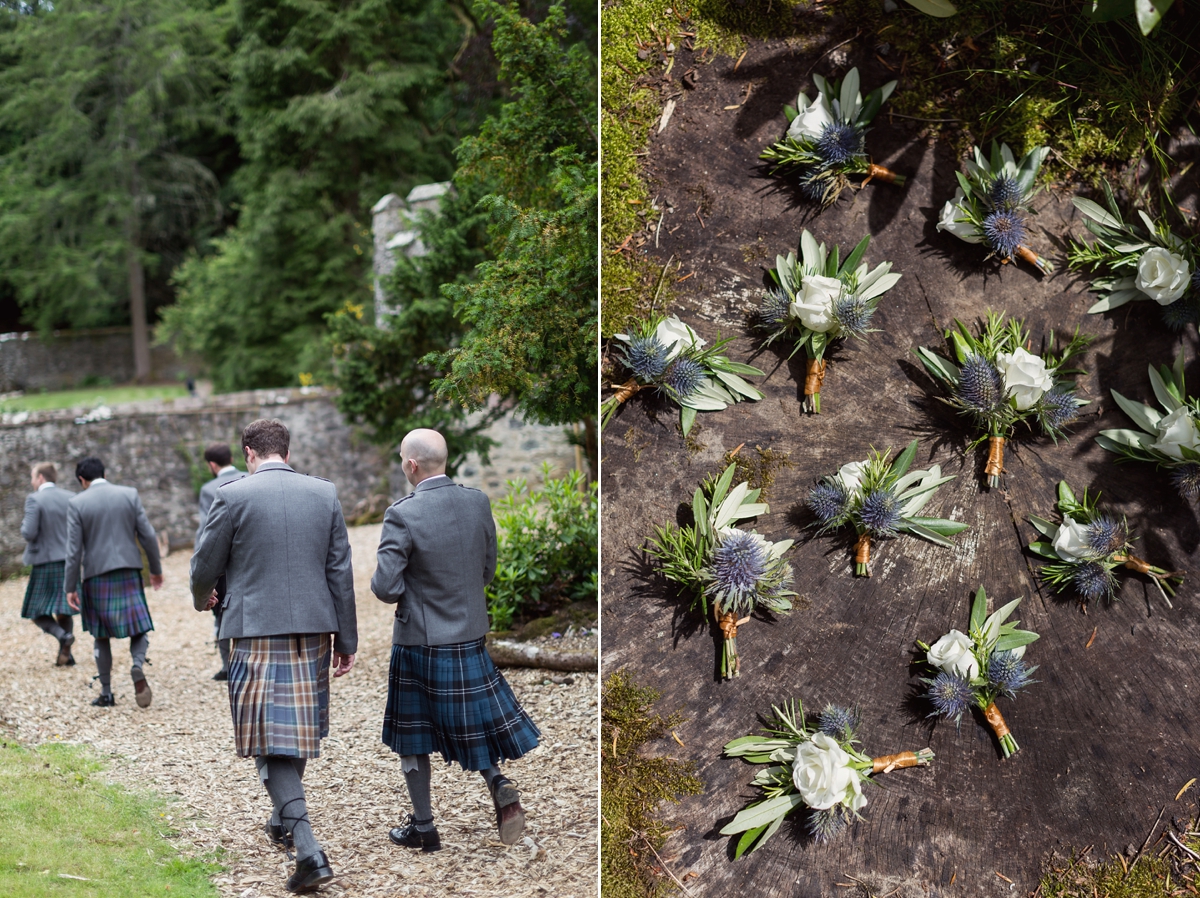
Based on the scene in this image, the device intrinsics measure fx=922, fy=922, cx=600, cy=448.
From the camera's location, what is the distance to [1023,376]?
232 centimetres

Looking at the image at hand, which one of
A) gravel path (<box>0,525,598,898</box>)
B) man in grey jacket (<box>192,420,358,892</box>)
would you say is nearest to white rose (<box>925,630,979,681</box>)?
gravel path (<box>0,525,598,898</box>)

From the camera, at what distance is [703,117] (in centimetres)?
238

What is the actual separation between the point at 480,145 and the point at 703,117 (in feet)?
5.99

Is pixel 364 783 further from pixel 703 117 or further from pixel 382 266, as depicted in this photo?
pixel 382 266

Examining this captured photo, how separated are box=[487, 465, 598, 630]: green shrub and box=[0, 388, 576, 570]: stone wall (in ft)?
14.6

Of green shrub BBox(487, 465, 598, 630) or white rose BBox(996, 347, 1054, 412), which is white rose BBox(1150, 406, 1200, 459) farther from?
green shrub BBox(487, 465, 598, 630)

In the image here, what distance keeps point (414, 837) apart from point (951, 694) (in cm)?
221

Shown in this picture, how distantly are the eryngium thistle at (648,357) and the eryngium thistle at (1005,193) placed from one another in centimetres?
96

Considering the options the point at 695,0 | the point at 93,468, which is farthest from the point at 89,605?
the point at 695,0

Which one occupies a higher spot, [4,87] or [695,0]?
[4,87]

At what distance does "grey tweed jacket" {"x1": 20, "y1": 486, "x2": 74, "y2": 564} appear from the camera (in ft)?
24.0

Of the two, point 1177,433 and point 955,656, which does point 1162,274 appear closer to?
point 1177,433

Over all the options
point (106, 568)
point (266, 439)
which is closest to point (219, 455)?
point (106, 568)

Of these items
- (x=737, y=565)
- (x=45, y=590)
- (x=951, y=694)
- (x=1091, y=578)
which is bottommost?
(x=45, y=590)
